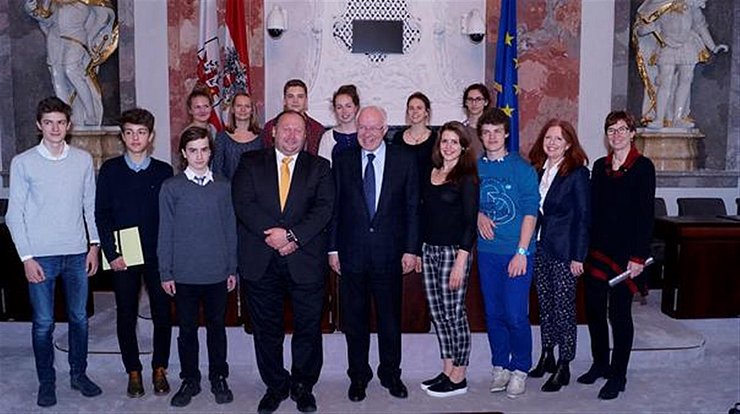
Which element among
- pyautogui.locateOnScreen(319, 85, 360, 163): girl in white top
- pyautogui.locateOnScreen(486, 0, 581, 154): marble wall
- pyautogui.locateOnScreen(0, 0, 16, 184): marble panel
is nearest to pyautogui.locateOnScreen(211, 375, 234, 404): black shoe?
pyautogui.locateOnScreen(319, 85, 360, 163): girl in white top

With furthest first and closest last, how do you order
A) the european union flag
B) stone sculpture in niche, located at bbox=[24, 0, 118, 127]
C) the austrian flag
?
1. stone sculpture in niche, located at bbox=[24, 0, 118, 127]
2. the european union flag
3. the austrian flag

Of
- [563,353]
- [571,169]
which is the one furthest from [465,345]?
[571,169]

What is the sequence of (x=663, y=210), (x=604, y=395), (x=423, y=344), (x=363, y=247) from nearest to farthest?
(x=363, y=247) → (x=604, y=395) → (x=423, y=344) → (x=663, y=210)

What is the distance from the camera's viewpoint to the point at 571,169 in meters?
3.84

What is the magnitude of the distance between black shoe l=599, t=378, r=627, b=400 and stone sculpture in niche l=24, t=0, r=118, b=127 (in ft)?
17.9

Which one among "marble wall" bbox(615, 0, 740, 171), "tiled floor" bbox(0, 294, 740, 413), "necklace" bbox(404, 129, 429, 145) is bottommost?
"tiled floor" bbox(0, 294, 740, 413)

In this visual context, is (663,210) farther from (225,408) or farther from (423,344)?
(225,408)

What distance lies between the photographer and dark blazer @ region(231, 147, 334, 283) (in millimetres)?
3613

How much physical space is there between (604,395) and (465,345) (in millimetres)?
813

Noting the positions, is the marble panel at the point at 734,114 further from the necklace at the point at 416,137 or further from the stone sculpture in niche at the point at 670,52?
the necklace at the point at 416,137

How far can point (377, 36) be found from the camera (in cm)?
732

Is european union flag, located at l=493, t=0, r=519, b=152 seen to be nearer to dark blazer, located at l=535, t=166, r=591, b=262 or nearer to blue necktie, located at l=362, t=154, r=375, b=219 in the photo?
dark blazer, located at l=535, t=166, r=591, b=262

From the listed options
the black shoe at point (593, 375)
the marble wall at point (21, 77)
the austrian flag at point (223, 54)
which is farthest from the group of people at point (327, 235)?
the marble wall at point (21, 77)

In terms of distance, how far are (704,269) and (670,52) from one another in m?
3.14
